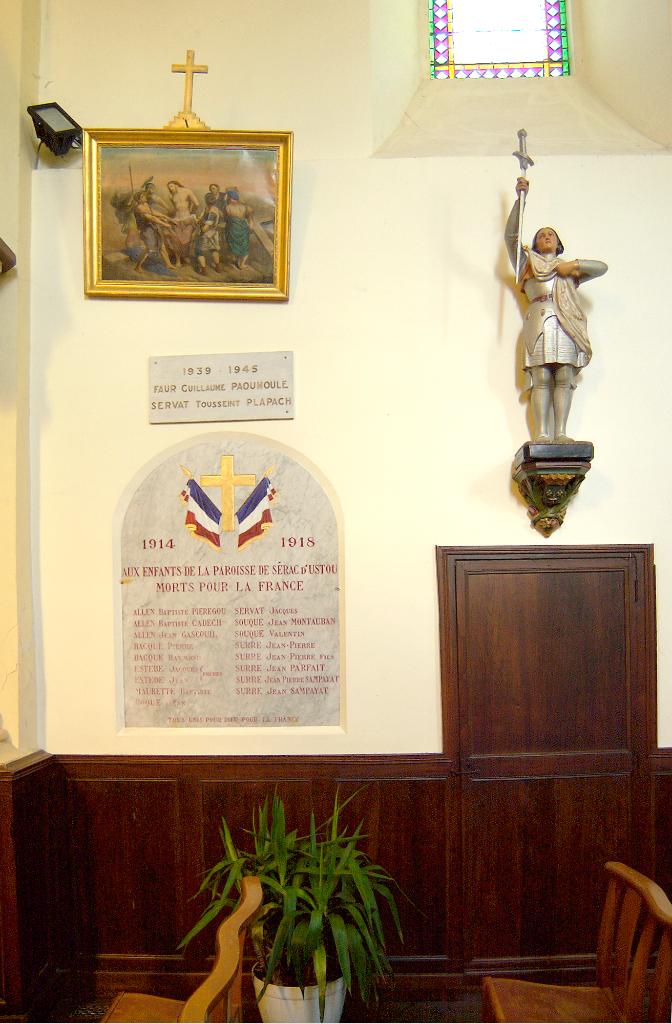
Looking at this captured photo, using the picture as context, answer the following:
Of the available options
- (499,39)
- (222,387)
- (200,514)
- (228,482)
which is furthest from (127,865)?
(499,39)

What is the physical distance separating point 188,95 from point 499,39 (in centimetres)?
193

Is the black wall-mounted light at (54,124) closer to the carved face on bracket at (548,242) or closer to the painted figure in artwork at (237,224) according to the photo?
the painted figure in artwork at (237,224)

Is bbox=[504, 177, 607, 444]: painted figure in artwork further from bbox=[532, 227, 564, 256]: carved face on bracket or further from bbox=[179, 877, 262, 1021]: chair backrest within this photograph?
bbox=[179, 877, 262, 1021]: chair backrest

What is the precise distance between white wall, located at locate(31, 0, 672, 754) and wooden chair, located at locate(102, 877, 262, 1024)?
1265 millimetres

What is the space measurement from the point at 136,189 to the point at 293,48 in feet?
3.58

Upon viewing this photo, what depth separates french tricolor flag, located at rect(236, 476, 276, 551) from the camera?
395cm

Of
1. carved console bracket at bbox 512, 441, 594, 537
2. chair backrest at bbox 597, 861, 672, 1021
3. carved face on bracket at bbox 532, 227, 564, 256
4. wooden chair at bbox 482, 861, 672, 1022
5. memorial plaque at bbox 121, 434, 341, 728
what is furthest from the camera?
memorial plaque at bbox 121, 434, 341, 728

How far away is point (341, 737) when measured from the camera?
3844 mm

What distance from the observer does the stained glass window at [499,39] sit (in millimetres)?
4527

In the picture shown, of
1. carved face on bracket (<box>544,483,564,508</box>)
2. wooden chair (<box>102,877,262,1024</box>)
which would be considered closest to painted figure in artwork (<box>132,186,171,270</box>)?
carved face on bracket (<box>544,483,564,508</box>)

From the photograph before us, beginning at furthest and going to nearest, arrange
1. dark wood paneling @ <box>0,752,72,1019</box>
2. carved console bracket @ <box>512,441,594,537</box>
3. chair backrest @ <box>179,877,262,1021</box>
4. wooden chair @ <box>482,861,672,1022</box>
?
carved console bracket @ <box>512,441,594,537</box> → dark wood paneling @ <box>0,752,72,1019</box> → wooden chair @ <box>482,861,672,1022</box> → chair backrest @ <box>179,877,262,1021</box>

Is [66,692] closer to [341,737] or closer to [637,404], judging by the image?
[341,737]

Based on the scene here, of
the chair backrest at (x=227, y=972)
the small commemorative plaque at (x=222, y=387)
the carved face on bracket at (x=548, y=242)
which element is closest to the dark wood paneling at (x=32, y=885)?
the chair backrest at (x=227, y=972)

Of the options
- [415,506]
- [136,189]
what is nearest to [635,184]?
[415,506]
